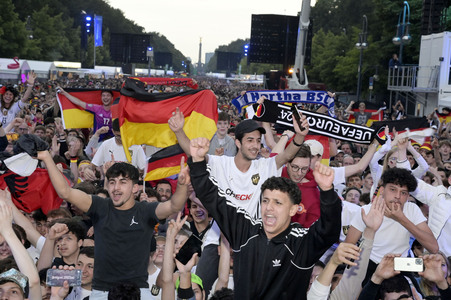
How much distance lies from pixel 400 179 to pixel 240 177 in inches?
55.3

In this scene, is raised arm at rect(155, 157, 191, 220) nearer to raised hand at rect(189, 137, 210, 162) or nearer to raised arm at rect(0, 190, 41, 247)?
raised hand at rect(189, 137, 210, 162)

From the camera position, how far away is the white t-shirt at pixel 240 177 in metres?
6.38

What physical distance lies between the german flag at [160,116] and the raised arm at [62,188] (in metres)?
3.82

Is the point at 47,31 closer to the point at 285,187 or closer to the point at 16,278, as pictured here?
the point at 16,278

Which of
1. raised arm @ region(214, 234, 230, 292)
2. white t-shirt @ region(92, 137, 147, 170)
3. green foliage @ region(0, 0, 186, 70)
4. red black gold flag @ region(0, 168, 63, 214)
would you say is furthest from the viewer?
green foliage @ region(0, 0, 186, 70)

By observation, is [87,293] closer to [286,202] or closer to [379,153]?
[286,202]

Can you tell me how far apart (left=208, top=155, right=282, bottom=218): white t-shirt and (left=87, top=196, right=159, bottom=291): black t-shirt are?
811 millimetres

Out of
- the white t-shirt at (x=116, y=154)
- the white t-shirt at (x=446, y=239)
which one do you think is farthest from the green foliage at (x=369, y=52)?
the white t-shirt at (x=446, y=239)

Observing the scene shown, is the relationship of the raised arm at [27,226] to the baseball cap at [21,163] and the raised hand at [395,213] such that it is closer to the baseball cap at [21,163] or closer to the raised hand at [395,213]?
the baseball cap at [21,163]

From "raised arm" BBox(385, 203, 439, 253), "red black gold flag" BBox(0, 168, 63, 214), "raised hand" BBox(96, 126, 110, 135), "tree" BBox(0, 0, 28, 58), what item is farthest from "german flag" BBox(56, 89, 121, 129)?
"tree" BBox(0, 0, 28, 58)

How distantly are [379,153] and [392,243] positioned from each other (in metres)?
2.16

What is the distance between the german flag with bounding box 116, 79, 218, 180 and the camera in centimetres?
984

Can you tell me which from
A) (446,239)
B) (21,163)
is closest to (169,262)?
(21,163)

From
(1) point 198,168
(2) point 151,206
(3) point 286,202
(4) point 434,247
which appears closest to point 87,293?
(2) point 151,206
